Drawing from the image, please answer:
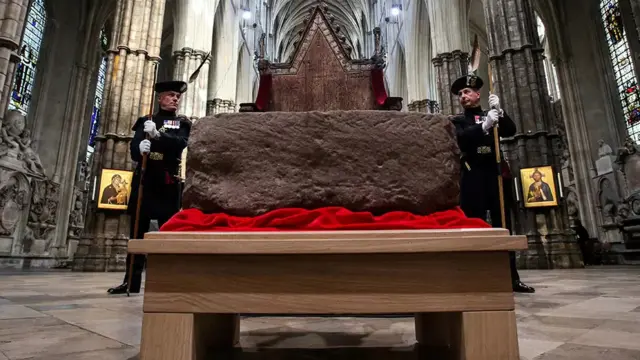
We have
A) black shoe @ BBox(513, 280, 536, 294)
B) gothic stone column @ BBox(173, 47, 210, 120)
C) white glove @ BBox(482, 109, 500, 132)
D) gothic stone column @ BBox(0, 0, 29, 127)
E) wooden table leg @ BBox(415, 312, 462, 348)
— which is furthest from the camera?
gothic stone column @ BBox(173, 47, 210, 120)

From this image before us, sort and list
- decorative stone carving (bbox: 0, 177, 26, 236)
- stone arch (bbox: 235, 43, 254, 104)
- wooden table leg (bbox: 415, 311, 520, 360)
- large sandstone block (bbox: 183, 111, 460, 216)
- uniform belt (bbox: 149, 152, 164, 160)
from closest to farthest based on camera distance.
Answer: wooden table leg (bbox: 415, 311, 520, 360) < large sandstone block (bbox: 183, 111, 460, 216) < uniform belt (bbox: 149, 152, 164, 160) < decorative stone carving (bbox: 0, 177, 26, 236) < stone arch (bbox: 235, 43, 254, 104)

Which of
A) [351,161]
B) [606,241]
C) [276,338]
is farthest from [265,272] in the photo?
[606,241]

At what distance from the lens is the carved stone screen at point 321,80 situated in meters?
4.25

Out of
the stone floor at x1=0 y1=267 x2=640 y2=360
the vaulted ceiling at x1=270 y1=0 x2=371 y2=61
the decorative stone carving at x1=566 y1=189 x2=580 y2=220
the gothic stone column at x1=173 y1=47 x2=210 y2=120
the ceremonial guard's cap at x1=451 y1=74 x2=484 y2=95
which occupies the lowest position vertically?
the stone floor at x1=0 y1=267 x2=640 y2=360

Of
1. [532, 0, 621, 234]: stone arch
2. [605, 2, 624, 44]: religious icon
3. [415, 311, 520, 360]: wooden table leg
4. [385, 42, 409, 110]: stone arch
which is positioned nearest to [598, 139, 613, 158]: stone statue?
[532, 0, 621, 234]: stone arch

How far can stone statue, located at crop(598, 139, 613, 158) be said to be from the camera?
557 inches

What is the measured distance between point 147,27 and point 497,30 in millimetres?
9728

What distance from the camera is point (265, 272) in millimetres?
1060

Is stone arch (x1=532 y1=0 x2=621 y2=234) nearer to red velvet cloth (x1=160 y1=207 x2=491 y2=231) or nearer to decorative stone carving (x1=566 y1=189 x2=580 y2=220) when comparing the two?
decorative stone carving (x1=566 y1=189 x2=580 y2=220)

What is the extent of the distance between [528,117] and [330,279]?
9.54 metres

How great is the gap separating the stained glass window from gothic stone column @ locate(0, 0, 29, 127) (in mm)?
19446

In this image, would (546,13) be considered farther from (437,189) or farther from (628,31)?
(437,189)

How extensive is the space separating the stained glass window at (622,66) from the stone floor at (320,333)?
15.6 meters

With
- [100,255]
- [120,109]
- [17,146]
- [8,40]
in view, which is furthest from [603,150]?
[17,146]
